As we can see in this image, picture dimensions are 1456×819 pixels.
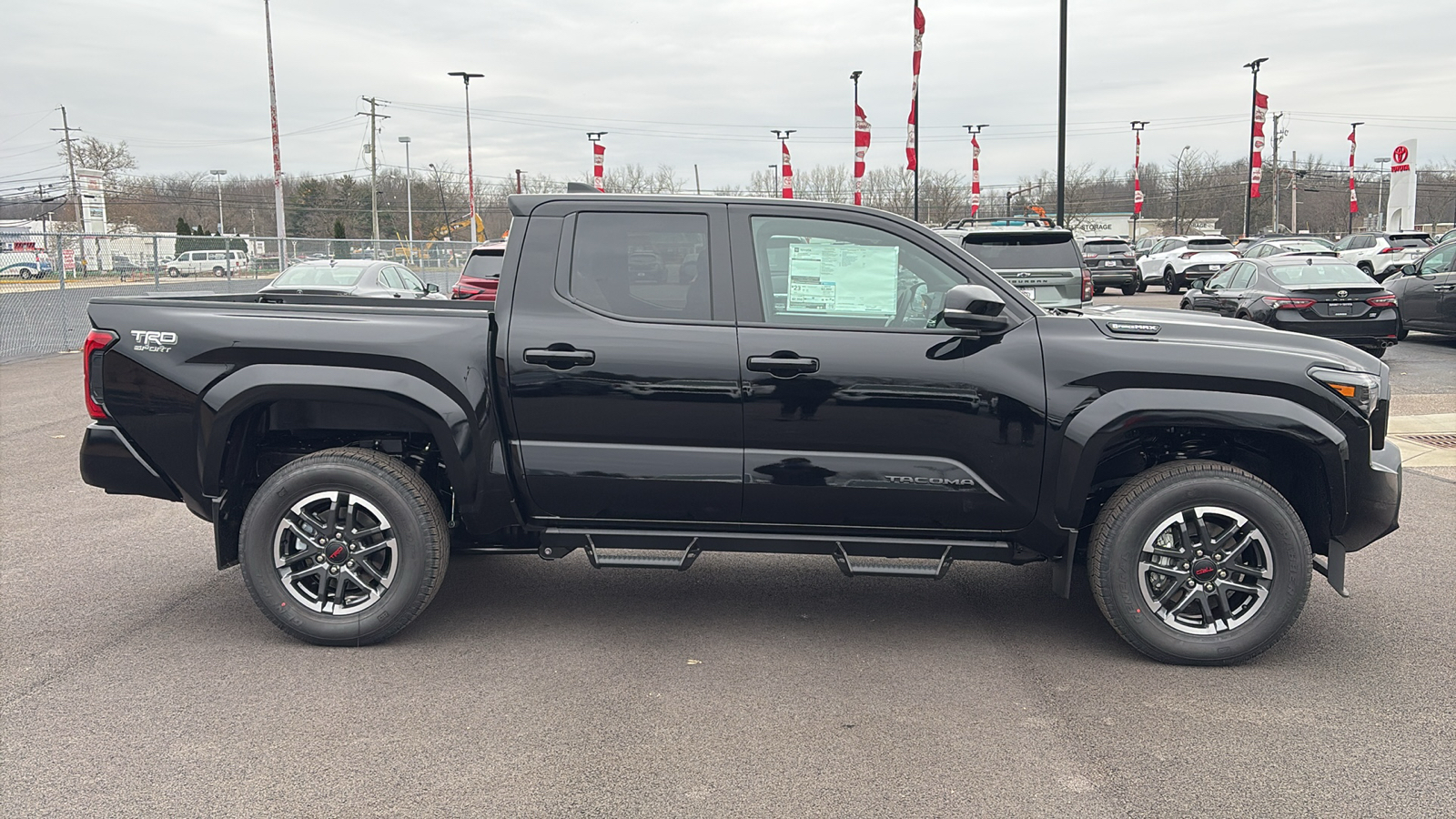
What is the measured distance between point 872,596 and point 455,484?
2.22 metres

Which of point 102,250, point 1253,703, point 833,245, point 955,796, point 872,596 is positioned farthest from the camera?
point 102,250

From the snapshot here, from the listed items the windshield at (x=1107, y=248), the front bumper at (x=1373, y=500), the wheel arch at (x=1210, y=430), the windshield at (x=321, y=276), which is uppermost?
the windshield at (x=1107, y=248)

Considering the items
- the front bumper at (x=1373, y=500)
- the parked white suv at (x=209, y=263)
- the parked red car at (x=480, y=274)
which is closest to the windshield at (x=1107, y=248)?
the parked red car at (x=480, y=274)

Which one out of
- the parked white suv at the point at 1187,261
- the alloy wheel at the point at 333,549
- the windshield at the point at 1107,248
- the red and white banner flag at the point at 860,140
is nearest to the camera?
the alloy wheel at the point at 333,549

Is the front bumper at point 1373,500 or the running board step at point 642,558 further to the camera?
the running board step at point 642,558

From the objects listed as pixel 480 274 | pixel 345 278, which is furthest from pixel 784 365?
pixel 345 278

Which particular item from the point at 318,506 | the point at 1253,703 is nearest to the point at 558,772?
the point at 318,506

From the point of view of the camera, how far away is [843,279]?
14.8 feet

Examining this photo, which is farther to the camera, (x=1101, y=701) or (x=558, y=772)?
(x=1101, y=701)

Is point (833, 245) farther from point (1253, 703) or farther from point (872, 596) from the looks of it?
point (1253, 703)

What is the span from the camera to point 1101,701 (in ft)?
13.1

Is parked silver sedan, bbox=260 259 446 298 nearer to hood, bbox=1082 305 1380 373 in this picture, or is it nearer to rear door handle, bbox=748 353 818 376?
rear door handle, bbox=748 353 818 376

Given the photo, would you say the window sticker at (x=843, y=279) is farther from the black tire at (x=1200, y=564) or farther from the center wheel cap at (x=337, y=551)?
the center wheel cap at (x=337, y=551)

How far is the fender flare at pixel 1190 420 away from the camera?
422 centimetres
